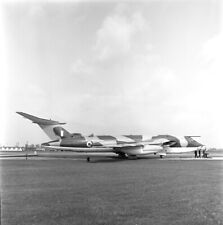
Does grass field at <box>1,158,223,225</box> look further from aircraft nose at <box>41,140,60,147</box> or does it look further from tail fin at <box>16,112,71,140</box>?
tail fin at <box>16,112,71,140</box>

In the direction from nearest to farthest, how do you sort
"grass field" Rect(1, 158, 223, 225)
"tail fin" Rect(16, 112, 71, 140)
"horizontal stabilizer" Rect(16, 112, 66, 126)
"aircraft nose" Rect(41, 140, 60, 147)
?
"grass field" Rect(1, 158, 223, 225), "horizontal stabilizer" Rect(16, 112, 66, 126), "aircraft nose" Rect(41, 140, 60, 147), "tail fin" Rect(16, 112, 71, 140)

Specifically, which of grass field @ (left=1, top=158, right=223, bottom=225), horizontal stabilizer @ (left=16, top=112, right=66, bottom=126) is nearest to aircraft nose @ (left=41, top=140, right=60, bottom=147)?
horizontal stabilizer @ (left=16, top=112, right=66, bottom=126)

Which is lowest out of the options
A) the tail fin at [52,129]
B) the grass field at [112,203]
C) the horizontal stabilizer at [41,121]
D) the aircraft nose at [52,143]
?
the grass field at [112,203]

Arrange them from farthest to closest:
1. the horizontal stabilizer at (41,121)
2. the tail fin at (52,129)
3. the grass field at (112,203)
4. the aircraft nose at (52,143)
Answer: the tail fin at (52,129) → the aircraft nose at (52,143) → the horizontal stabilizer at (41,121) → the grass field at (112,203)

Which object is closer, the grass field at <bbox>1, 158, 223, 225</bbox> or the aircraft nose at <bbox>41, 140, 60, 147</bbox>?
the grass field at <bbox>1, 158, 223, 225</bbox>

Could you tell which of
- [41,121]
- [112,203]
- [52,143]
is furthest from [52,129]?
[112,203]

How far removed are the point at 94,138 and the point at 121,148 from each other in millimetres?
4084

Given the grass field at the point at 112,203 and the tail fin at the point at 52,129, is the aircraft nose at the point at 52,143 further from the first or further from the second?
the grass field at the point at 112,203

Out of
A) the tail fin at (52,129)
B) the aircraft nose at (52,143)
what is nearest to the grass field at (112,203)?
the aircraft nose at (52,143)

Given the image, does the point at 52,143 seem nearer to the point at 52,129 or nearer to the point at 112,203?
the point at 52,129

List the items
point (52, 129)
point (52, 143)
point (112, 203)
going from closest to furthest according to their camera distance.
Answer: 1. point (112, 203)
2. point (52, 143)
3. point (52, 129)

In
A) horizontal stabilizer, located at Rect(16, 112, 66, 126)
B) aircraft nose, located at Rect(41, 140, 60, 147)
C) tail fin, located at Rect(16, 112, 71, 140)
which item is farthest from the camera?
tail fin, located at Rect(16, 112, 71, 140)

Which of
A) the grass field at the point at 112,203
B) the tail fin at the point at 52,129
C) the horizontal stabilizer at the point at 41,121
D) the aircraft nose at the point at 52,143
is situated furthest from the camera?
the tail fin at the point at 52,129

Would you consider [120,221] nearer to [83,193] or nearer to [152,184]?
[83,193]
